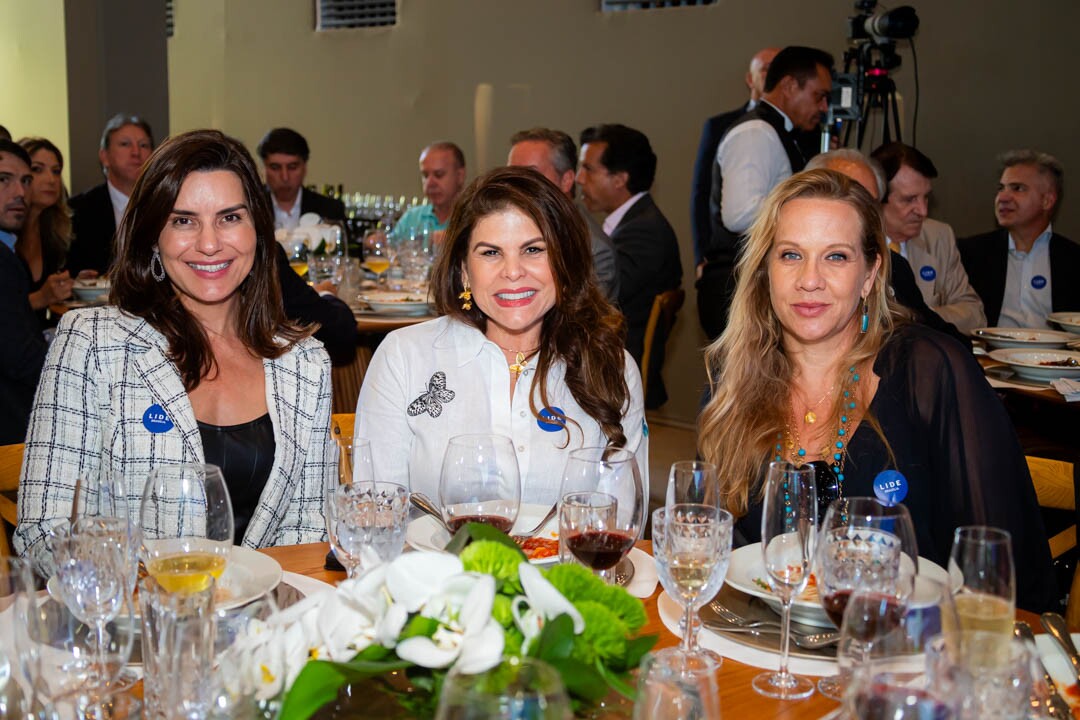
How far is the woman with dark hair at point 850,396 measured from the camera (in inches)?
86.2

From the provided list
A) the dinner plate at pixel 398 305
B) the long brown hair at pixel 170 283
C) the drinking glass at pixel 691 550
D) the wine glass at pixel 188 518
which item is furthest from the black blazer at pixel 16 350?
the drinking glass at pixel 691 550

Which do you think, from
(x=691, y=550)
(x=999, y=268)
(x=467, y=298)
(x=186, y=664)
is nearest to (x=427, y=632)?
(x=186, y=664)

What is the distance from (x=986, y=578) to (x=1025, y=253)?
4.93m

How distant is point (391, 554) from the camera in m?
1.51

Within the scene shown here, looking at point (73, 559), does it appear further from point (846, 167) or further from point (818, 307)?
point (846, 167)

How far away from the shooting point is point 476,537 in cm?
116

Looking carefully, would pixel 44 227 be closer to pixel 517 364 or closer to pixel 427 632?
pixel 517 364

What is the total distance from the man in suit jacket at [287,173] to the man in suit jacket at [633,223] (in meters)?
1.97

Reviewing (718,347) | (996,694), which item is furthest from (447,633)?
(718,347)

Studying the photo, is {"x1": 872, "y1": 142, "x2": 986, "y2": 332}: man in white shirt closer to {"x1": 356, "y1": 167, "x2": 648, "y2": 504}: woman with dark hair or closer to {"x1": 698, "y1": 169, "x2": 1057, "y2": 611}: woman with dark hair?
{"x1": 698, "y1": 169, "x2": 1057, "y2": 611}: woman with dark hair

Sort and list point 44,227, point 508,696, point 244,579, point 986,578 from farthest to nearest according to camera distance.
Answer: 1. point 44,227
2. point 244,579
3. point 986,578
4. point 508,696

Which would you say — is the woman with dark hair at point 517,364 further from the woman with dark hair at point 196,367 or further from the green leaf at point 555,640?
the green leaf at point 555,640

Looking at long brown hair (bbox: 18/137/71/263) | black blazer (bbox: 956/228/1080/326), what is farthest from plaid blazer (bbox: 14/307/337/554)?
black blazer (bbox: 956/228/1080/326)

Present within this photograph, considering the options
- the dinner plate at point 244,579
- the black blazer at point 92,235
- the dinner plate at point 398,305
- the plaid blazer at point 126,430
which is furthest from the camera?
the black blazer at point 92,235
